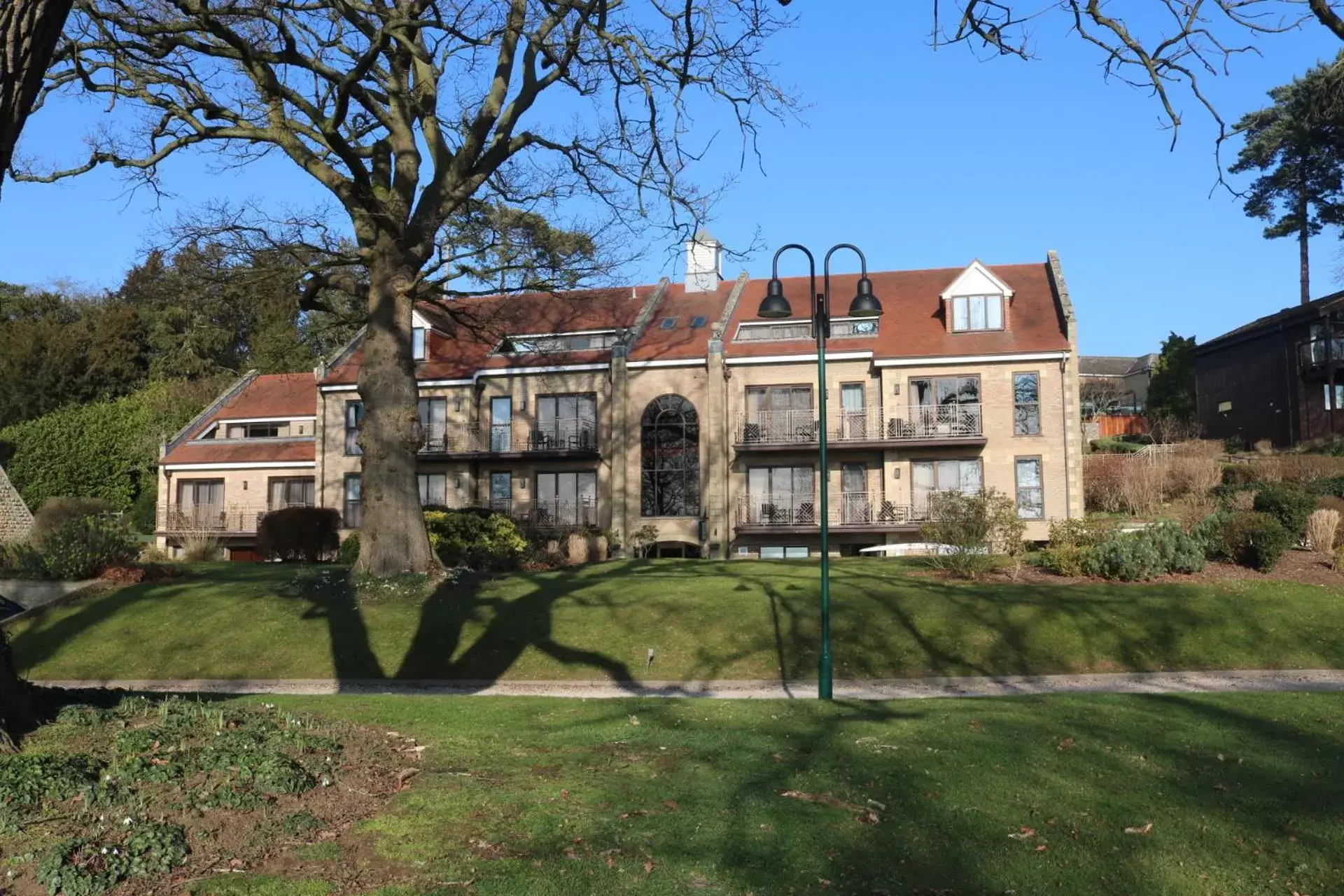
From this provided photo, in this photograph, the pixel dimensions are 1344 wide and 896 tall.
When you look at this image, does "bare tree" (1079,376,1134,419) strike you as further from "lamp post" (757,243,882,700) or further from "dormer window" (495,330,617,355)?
"lamp post" (757,243,882,700)

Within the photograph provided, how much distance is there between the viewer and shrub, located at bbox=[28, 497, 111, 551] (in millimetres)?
26562

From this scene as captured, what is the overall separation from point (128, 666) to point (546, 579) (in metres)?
7.85

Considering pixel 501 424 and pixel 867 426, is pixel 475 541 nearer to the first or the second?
pixel 501 424

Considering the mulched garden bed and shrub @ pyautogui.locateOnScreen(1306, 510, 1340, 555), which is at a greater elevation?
shrub @ pyautogui.locateOnScreen(1306, 510, 1340, 555)

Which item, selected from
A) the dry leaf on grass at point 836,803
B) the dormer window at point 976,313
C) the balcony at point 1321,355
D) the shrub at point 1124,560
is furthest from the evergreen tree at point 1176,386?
the dry leaf on grass at point 836,803

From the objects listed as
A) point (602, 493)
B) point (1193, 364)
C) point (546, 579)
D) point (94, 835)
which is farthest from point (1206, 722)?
point (1193, 364)

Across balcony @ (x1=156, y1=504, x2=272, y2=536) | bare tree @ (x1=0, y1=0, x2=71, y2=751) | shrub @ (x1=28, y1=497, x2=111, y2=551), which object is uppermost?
Result: bare tree @ (x1=0, y1=0, x2=71, y2=751)

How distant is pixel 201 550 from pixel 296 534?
135 inches

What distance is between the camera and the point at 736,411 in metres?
36.8

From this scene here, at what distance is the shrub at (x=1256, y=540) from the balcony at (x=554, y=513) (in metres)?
21.0

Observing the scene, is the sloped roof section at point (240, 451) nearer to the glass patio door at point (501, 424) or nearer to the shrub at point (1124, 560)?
the glass patio door at point (501, 424)

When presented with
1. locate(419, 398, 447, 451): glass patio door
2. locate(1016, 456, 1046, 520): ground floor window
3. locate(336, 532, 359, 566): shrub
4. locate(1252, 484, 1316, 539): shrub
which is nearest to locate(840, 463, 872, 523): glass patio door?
locate(1016, 456, 1046, 520): ground floor window

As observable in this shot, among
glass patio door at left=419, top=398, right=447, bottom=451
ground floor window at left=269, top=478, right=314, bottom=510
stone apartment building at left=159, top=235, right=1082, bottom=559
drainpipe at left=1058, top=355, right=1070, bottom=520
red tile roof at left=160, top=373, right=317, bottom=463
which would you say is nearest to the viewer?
drainpipe at left=1058, top=355, right=1070, bottom=520

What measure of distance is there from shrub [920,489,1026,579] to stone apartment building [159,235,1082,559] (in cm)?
1115
